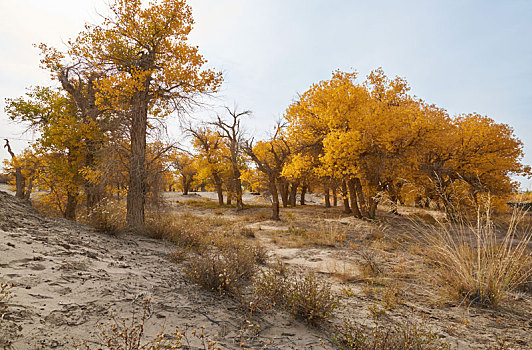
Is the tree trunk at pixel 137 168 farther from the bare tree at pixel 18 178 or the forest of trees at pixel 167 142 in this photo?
the bare tree at pixel 18 178

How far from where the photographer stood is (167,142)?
8.86 m

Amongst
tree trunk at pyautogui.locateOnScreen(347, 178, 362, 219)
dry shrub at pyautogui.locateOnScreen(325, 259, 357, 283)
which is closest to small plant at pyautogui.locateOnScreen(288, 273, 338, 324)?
dry shrub at pyautogui.locateOnScreen(325, 259, 357, 283)

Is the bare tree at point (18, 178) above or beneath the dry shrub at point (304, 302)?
above

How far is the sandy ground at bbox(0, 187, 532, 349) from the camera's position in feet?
7.84

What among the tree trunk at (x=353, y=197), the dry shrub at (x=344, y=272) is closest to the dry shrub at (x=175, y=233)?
the dry shrub at (x=344, y=272)

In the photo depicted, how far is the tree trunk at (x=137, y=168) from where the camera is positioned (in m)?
8.09

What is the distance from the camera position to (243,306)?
3.34 meters

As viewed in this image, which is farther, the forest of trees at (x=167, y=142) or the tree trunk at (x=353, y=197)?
the tree trunk at (x=353, y=197)

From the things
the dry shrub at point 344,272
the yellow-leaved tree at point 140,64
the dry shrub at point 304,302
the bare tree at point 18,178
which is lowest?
the dry shrub at point 344,272

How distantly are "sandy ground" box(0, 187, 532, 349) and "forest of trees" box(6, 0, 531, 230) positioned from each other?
174cm

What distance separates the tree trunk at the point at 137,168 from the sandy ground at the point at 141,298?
254cm

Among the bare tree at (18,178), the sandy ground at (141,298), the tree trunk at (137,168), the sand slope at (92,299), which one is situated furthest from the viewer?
the bare tree at (18,178)

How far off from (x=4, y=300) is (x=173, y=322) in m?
1.48

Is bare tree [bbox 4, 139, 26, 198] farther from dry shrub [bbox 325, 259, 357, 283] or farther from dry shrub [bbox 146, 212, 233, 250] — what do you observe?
dry shrub [bbox 325, 259, 357, 283]
